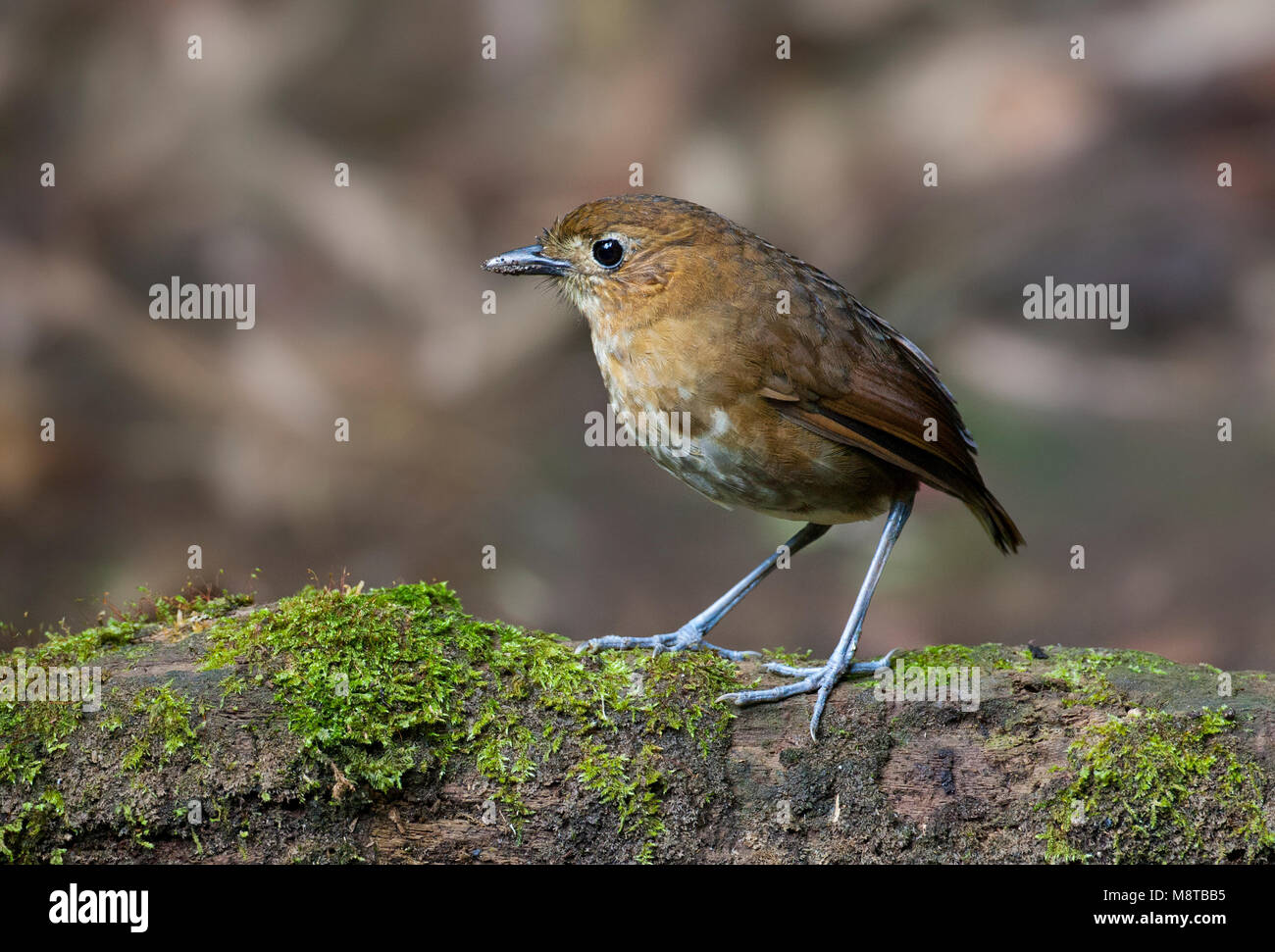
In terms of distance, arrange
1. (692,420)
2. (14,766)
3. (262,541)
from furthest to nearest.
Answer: (262,541) → (692,420) → (14,766)

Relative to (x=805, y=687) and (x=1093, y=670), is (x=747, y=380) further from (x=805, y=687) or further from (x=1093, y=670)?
(x=1093, y=670)

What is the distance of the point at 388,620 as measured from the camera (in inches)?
120

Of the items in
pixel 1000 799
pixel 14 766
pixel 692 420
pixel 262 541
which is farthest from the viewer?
pixel 262 541

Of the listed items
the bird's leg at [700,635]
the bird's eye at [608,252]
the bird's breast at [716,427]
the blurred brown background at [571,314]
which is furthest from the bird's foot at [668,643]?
the blurred brown background at [571,314]

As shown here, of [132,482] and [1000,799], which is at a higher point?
[132,482]

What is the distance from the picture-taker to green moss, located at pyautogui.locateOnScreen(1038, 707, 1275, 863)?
2928 mm

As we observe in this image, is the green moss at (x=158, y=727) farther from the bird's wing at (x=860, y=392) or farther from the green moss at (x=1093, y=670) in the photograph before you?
the green moss at (x=1093, y=670)

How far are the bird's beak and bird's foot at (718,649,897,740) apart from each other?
129 cm

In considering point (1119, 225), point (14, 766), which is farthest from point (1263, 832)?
point (1119, 225)

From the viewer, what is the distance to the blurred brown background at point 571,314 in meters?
6.07

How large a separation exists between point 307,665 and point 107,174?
169 inches

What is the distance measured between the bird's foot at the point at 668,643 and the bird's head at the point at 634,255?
0.88m

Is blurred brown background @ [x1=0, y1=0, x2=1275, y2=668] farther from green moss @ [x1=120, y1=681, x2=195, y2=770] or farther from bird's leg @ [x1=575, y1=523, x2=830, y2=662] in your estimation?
green moss @ [x1=120, y1=681, x2=195, y2=770]

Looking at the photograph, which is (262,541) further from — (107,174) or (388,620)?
(388,620)
